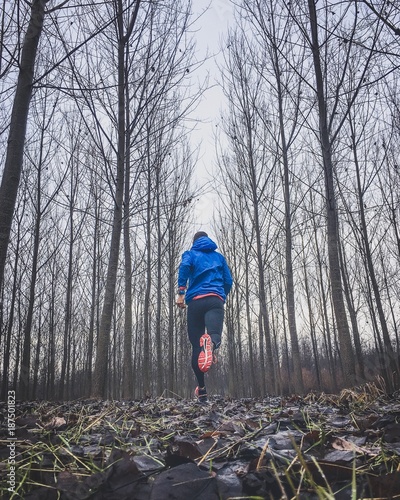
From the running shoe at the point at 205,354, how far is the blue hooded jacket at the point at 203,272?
56cm

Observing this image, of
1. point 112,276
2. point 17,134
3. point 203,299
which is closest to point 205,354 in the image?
point 203,299

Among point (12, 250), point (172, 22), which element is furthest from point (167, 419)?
point (12, 250)

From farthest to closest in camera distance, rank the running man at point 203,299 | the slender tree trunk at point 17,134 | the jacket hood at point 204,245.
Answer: the jacket hood at point 204,245 → the running man at point 203,299 → the slender tree trunk at point 17,134

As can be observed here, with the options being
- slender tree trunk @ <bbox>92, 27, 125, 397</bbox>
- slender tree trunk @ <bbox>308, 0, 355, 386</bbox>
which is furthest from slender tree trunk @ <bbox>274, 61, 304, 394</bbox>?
slender tree trunk @ <bbox>92, 27, 125, 397</bbox>

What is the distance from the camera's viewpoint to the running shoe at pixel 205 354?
3.55 meters

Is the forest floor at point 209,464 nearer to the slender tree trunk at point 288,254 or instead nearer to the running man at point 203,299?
the running man at point 203,299

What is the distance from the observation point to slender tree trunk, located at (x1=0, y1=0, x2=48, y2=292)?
217 centimetres

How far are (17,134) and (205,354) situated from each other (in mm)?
2601

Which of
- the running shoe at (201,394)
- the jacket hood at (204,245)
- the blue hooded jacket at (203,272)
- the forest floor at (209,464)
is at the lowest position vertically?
the forest floor at (209,464)

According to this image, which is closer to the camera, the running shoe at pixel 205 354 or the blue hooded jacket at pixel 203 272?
the running shoe at pixel 205 354

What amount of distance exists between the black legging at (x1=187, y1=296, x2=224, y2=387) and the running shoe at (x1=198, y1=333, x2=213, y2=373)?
0.40 feet

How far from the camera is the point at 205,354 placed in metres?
3.61

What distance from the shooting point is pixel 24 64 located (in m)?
2.54

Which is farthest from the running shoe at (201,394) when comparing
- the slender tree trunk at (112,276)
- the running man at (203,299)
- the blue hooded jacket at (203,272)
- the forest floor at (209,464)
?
the forest floor at (209,464)
